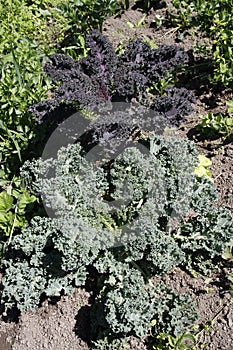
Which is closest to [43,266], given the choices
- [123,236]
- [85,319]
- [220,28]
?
[85,319]

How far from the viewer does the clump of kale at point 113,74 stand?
3520 mm

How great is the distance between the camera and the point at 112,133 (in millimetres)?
3514

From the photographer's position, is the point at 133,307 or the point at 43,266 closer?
the point at 133,307

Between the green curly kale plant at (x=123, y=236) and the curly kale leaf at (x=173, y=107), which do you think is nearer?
the green curly kale plant at (x=123, y=236)

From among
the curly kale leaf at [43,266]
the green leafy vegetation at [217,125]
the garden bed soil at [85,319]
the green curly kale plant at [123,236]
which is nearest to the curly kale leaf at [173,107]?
the green curly kale plant at [123,236]

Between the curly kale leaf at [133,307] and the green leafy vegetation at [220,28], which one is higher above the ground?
the green leafy vegetation at [220,28]

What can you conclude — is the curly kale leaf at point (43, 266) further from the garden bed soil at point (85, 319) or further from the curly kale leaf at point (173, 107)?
the curly kale leaf at point (173, 107)

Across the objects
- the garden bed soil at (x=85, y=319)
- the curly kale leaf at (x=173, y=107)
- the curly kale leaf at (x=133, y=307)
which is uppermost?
the curly kale leaf at (x=173, y=107)

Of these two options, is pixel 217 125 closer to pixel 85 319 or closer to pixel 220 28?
pixel 220 28

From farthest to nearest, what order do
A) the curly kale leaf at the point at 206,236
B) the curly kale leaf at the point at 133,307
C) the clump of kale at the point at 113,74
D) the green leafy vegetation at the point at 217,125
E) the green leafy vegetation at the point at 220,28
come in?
the green leafy vegetation at the point at 220,28 < the green leafy vegetation at the point at 217,125 < the clump of kale at the point at 113,74 < the curly kale leaf at the point at 206,236 < the curly kale leaf at the point at 133,307

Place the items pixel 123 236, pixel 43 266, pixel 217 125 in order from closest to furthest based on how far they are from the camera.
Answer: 1. pixel 123 236
2. pixel 43 266
3. pixel 217 125

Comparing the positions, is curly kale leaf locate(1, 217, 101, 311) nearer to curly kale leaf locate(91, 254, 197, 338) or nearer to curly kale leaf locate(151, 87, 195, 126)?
curly kale leaf locate(91, 254, 197, 338)

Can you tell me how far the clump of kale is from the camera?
139 inches

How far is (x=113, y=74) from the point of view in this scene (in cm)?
363
